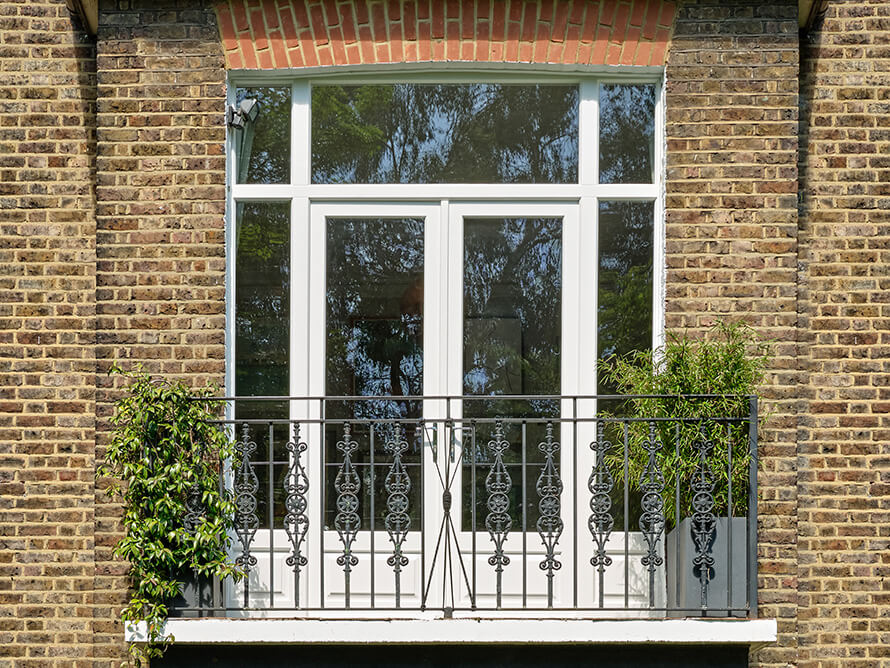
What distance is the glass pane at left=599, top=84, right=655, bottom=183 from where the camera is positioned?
19.0 feet

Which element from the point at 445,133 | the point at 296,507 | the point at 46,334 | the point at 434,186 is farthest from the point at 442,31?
the point at 46,334

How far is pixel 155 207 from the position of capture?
5.54 metres

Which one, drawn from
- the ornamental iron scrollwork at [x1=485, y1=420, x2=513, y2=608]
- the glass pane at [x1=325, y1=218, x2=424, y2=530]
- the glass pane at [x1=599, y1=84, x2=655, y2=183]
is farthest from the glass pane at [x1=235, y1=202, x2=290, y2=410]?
the glass pane at [x1=599, y1=84, x2=655, y2=183]

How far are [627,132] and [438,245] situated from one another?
1217 millimetres

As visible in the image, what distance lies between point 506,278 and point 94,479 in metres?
2.49

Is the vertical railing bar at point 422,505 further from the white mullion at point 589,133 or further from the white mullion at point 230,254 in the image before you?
the white mullion at point 589,133

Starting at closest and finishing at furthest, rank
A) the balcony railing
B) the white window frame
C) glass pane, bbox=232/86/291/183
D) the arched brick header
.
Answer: the balcony railing < the arched brick header < the white window frame < glass pane, bbox=232/86/291/183

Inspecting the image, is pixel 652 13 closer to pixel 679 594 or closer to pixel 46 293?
pixel 679 594

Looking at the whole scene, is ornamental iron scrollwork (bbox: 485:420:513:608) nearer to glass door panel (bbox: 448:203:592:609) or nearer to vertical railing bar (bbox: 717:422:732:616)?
glass door panel (bbox: 448:203:592:609)

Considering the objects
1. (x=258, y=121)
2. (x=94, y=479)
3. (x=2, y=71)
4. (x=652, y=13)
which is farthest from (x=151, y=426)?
(x=652, y=13)

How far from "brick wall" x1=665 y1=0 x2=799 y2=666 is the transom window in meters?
0.23

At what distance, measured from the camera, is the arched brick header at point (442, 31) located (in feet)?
18.2

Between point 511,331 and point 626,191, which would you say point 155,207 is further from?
point 626,191

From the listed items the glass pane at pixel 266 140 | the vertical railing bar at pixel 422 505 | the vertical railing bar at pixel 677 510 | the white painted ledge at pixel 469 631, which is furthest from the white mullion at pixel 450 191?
the white painted ledge at pixel 469 631
